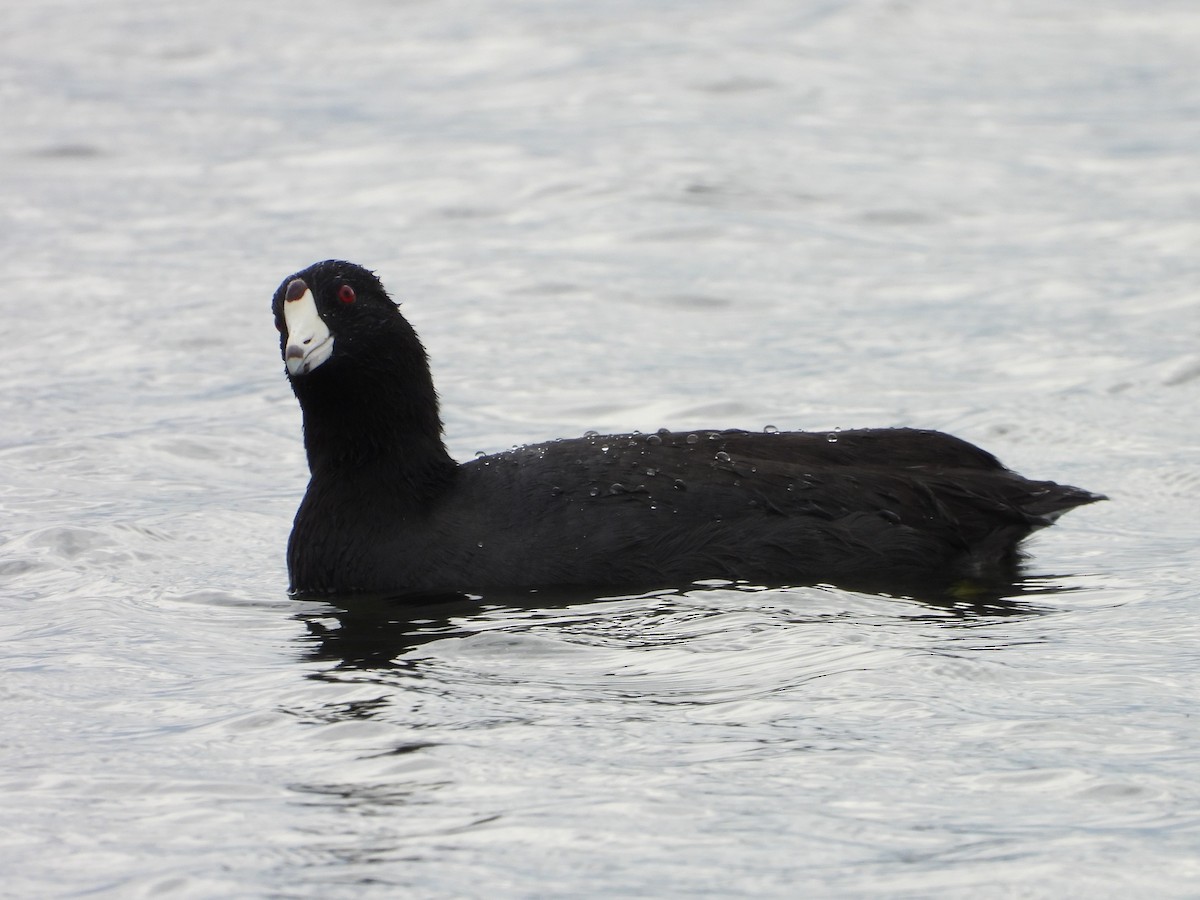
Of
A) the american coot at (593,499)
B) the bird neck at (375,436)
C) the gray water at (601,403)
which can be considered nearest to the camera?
the gray water at (601,403)

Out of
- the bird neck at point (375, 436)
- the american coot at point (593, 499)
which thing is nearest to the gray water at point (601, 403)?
the american coot at point (593, 499)

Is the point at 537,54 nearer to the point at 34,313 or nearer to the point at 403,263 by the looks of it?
the point at 403,263

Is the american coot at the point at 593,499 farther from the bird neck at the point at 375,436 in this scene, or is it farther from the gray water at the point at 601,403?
the gray water at the point at 601,403

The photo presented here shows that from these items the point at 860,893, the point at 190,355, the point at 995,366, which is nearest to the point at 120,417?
the point at 190,355

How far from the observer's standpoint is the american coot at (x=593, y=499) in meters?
7.01

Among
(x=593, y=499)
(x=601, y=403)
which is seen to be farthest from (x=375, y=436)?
(x=601, y=403)

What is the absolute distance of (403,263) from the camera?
13.8m

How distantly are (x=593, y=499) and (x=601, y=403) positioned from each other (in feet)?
10.8

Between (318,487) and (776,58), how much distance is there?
13.1 meters

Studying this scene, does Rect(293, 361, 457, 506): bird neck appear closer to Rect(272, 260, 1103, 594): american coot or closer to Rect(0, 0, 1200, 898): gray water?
Rect(272, 260, 1103, 594): american coot

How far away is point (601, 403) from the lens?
33.9ft

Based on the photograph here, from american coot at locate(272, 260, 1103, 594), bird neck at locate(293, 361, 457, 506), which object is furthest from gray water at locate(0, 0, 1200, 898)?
bird neck at locate(293, 361, 457, 506)

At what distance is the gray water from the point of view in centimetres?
500

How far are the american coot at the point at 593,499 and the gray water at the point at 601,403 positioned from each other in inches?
6.6
